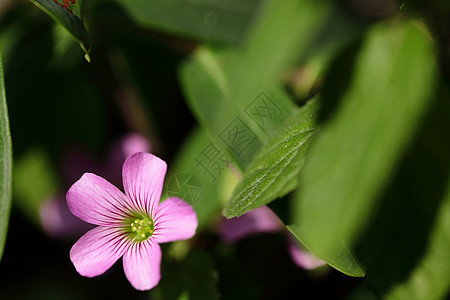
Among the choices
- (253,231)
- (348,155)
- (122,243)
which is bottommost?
(253,231)

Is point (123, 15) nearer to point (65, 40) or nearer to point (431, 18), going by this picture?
point (65, 40)

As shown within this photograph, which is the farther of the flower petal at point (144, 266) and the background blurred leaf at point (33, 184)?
the background blurred leaf at point (33, 184)

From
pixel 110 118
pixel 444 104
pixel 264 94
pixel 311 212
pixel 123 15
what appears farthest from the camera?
pixel 110 118

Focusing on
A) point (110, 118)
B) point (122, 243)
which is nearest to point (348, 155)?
point (122, 243)

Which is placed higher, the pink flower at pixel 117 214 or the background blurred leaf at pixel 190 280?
the pink flower at pixel 117 214

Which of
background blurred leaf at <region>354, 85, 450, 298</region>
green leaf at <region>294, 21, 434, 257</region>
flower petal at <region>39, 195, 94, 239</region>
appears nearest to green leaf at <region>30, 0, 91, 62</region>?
green leaf at <region>294, 21, 434, 257</region>

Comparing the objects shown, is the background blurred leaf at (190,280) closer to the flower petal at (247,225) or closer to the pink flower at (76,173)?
the flower petal at (247,225)

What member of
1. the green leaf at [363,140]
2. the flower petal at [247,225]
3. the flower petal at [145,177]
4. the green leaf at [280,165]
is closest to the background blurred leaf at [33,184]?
the flower petal at [247,225]

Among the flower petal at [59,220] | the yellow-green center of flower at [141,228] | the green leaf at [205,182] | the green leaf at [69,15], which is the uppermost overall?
the green leaf at [69,15]
